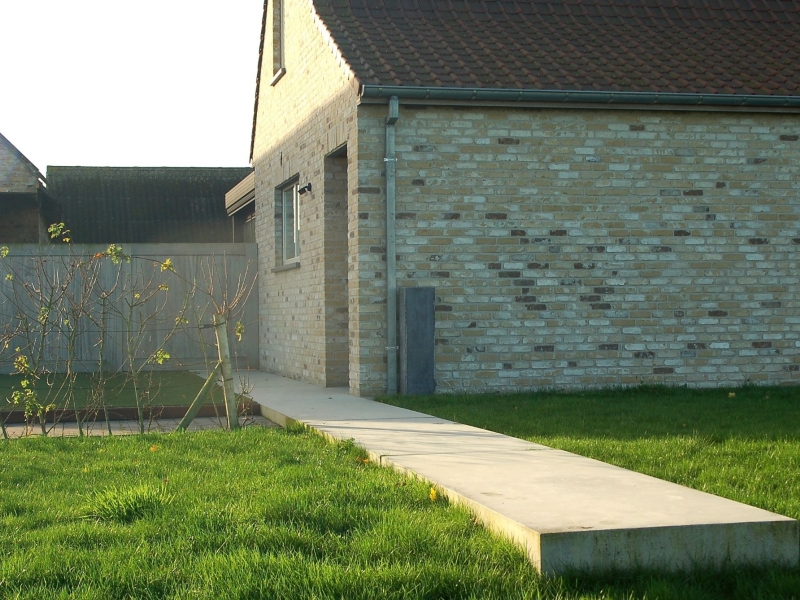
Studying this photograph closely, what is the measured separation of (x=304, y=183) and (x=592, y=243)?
431 cm

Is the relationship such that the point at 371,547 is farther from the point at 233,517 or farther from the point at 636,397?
the point at 636,397

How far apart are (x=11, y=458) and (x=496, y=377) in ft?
17.7

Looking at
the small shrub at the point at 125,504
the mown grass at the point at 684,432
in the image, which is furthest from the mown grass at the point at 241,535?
the mown grass at the point at 684,432

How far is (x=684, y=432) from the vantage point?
7238mm

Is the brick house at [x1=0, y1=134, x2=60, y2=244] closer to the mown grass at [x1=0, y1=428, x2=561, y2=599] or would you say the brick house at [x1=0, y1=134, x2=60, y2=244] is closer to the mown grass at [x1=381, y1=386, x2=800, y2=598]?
the mown grass at [x1=381, y1=386, x2=800, y2=598]

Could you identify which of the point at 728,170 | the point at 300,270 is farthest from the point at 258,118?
the point at 728,170

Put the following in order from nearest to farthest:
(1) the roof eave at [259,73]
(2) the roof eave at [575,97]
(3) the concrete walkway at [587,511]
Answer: (3) the concrete walkway at [587,511]
(2) the roof eave at [575,97]
(1) the roof eave at [259,73]

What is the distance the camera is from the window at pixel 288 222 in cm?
1471

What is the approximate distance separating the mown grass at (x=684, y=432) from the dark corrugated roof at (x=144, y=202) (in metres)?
22.5

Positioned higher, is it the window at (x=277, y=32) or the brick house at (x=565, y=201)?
the window at (x=277, y=32)

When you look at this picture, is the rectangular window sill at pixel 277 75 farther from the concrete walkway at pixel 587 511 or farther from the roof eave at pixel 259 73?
the concrete walkway at pixel 587 511

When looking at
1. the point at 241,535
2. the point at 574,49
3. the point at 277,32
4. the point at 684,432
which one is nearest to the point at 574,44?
the point at 574,49

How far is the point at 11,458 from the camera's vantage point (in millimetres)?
6691

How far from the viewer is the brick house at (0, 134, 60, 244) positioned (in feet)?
82.9
